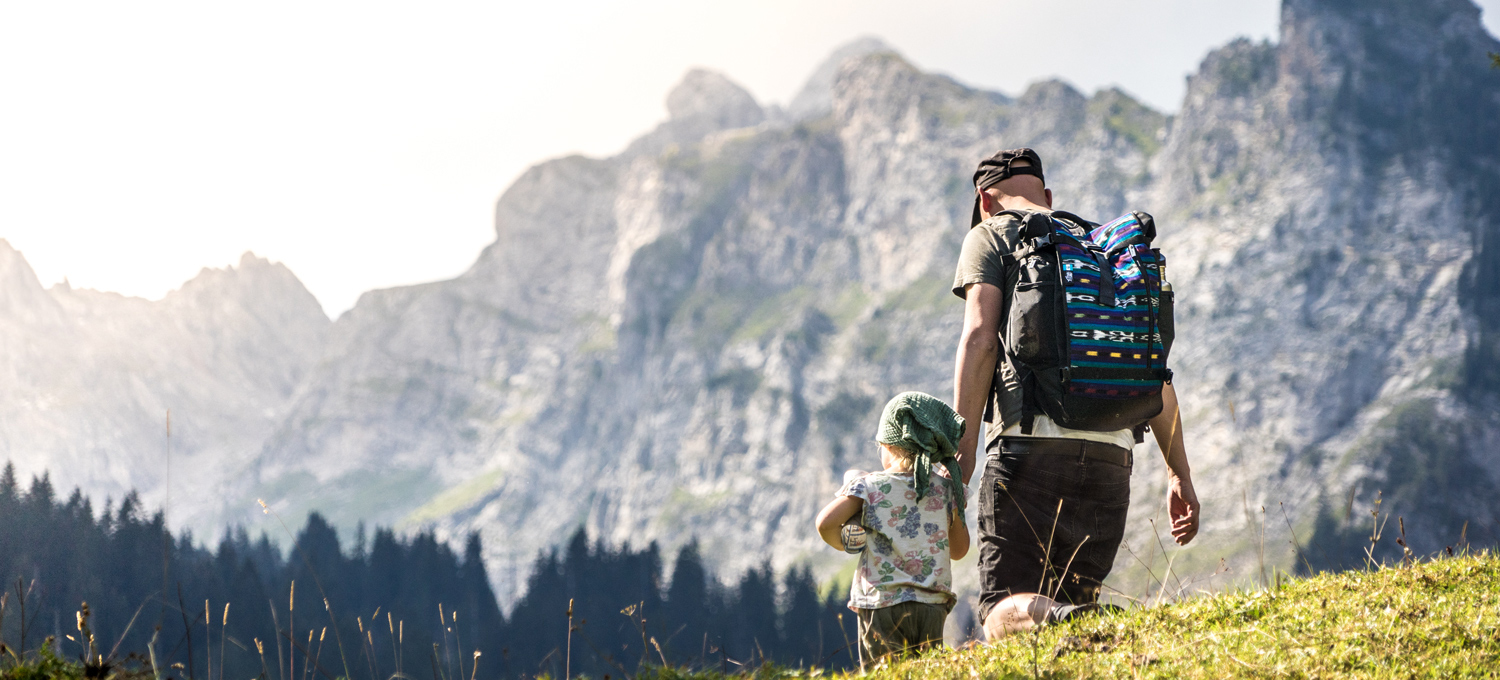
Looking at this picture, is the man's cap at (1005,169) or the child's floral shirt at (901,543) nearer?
the child's floral shirt at (901,543)

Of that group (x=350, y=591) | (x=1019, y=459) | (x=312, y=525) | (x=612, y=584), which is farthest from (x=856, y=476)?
(x=312, y=525)

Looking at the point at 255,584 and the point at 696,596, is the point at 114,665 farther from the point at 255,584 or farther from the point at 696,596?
the point at 696,596

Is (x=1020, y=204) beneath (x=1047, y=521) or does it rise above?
above

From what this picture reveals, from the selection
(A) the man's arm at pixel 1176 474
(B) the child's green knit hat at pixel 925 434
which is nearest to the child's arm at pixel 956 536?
(B) the child's green knit hat at pixel 925 434

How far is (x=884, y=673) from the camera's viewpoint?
5691 mm

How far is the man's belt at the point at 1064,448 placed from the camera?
6020 millimetres

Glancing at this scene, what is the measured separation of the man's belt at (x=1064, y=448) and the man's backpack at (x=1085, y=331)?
0.11 m

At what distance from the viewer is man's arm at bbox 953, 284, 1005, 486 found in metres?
6.12

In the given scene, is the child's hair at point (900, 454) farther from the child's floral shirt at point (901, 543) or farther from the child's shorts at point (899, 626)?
the child's shorts at point (899, 626)

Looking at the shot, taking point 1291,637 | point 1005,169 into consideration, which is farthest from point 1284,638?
point 1005,169

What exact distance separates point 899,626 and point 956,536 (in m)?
0.77

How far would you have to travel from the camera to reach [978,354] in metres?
6.12

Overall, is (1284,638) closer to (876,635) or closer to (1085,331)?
(1085,331)

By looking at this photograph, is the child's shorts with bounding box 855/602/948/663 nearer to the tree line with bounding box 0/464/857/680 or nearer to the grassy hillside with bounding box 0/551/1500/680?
the grassy hillside with bounding box 0/551/1500/680
